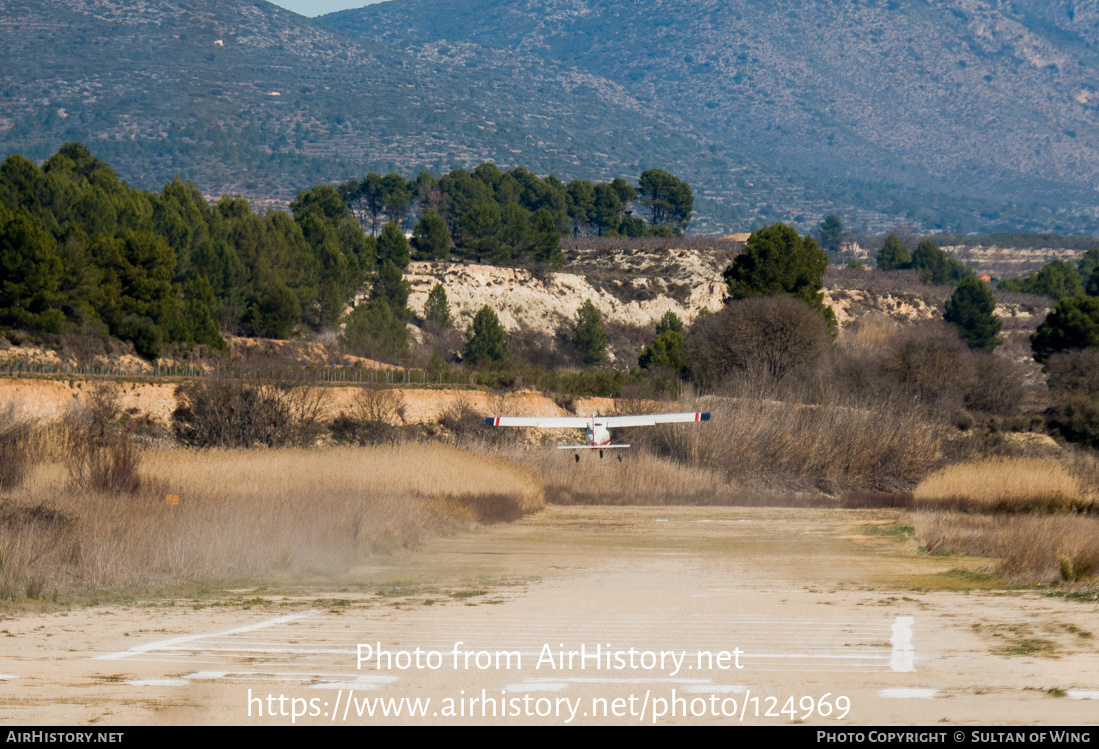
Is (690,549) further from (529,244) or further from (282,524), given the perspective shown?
(529,244)

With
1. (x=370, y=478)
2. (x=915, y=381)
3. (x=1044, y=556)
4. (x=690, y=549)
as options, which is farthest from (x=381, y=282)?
(x=1044, y=556)

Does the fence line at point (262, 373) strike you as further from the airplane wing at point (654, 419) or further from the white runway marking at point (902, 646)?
the white runway marking at point (902, 646)

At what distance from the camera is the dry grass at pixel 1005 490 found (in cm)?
3597

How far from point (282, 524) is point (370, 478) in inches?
401

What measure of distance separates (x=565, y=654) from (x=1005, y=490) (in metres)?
29.3

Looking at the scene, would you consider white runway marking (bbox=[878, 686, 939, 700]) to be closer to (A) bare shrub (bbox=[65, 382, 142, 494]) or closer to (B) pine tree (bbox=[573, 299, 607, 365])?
(A) bare shrub (bbox=[65, 382, 142, 494])

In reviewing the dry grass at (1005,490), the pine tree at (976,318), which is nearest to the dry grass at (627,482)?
the dry grass at (1005,490)

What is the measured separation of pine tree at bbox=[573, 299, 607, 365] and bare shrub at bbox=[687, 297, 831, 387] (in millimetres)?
28934

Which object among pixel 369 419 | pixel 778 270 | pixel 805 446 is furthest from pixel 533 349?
pixel 805 446

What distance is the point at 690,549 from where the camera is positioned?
2638cm

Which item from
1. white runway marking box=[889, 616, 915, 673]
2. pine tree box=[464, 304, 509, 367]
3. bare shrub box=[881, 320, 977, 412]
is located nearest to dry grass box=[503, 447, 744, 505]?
bare shrub box=[881, 320, 977, 412]

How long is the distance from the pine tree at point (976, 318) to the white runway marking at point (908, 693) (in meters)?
89.8

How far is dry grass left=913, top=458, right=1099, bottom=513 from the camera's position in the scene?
3597cm

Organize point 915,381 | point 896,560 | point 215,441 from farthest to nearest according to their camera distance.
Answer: point 915,381 → point 215,441 → point 896,560
